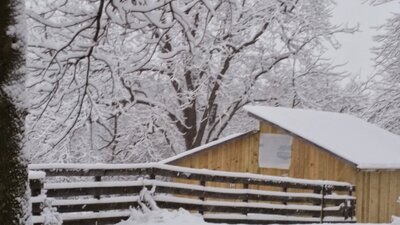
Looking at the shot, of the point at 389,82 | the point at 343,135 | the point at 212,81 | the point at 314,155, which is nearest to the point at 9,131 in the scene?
the point at 314,155

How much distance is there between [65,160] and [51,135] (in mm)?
1101

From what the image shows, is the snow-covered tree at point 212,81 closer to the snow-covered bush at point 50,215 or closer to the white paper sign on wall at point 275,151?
the white paper sign on wall at point 275,151

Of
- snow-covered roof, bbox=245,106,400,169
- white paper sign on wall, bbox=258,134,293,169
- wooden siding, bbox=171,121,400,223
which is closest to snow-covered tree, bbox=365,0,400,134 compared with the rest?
snow-covered roof, bbox=245,106,400,169

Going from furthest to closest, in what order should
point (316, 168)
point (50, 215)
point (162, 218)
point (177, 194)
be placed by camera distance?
point (316, 168)
point (177, 194)
point (162, 218)
point (50, 215)

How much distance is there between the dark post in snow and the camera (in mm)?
3963

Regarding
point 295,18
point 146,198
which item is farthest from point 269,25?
point 146,198

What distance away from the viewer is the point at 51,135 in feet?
72.4

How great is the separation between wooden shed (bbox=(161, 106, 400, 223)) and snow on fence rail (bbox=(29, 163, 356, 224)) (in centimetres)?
95

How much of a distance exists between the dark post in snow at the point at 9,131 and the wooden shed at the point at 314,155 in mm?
12147

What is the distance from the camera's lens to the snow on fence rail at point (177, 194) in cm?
982

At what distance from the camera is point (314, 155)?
55.2 feet

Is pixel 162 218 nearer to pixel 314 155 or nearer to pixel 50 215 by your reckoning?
pixel 50 215

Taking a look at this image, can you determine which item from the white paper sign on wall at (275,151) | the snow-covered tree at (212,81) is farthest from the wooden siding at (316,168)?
the snow-covered tree at (212,81)

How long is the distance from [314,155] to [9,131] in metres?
13.7
